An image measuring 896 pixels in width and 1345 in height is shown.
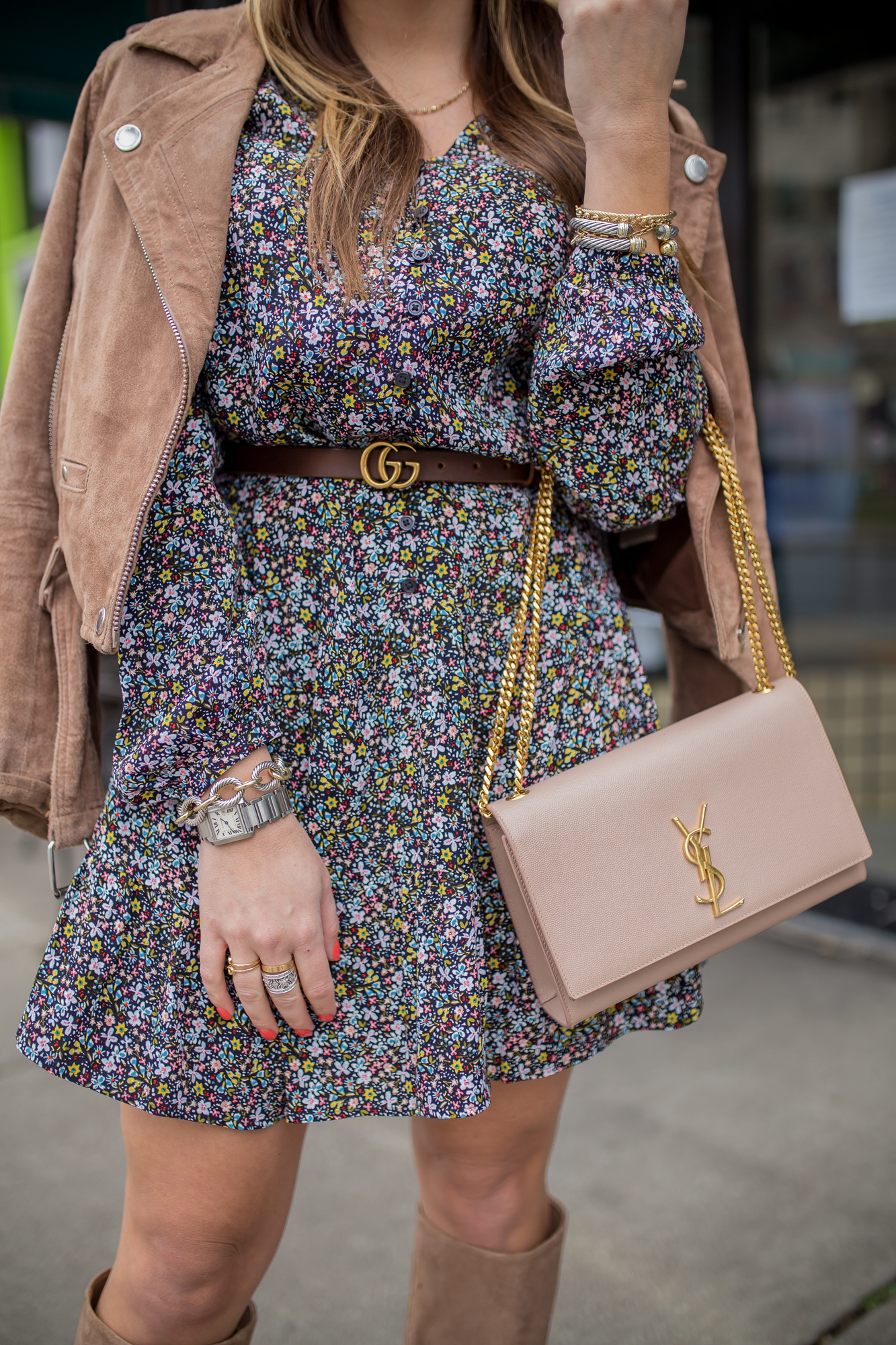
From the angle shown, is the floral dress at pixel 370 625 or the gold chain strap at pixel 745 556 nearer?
the floral dress at pixel 370 625

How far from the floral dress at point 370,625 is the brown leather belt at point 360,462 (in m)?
0.01

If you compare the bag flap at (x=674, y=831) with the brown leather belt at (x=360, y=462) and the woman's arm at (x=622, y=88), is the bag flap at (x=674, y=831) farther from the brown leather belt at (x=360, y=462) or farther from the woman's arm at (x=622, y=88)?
the woman's arm at (x=622, y=88)

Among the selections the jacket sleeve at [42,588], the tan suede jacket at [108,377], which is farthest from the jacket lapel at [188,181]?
the jacket sleeve at [42,588]

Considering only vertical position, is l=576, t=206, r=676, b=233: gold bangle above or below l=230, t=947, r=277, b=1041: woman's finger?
above

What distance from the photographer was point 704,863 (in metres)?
1.19

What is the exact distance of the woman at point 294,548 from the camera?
3.48 feet

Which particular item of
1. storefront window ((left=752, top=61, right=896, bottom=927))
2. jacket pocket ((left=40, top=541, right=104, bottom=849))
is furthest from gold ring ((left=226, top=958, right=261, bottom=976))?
storefront window ((left=752, top=61, right=896, bottom=927))

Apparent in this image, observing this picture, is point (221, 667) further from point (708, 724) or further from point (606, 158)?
point (606, 158)

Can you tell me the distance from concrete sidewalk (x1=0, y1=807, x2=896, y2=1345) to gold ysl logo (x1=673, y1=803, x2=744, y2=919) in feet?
3.49

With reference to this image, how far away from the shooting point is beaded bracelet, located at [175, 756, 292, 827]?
1.03m

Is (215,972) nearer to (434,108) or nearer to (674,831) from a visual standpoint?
(674,831)

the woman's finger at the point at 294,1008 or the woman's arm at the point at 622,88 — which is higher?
the woman's arm at the point at 622,88

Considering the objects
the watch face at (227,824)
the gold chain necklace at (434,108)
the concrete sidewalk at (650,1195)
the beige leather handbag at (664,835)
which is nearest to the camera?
the watch face at (227,824)

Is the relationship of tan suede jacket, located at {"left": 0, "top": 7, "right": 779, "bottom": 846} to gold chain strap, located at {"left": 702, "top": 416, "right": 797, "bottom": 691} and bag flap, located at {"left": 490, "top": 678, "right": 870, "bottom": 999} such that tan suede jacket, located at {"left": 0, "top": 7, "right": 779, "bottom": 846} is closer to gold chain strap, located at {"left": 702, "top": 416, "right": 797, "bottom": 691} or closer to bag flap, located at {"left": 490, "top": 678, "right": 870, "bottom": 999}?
gold chain strap, located at {"left": 702, "top": 416, "right": 797, "bottom": 691}
